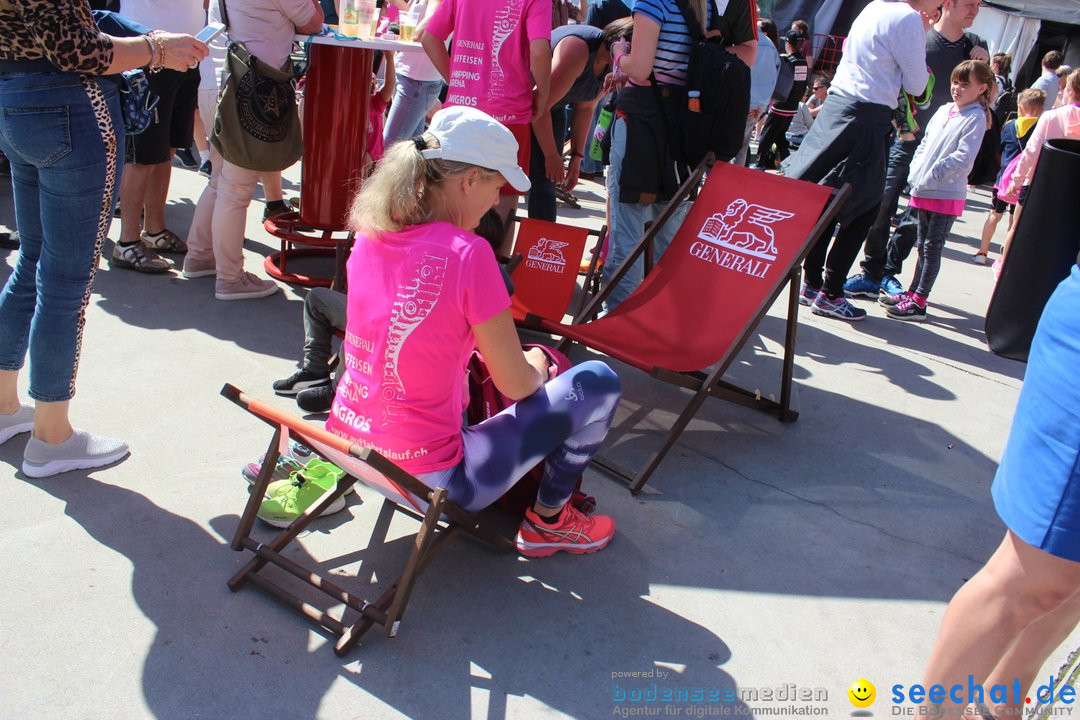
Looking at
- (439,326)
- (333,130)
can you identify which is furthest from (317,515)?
(333,130)

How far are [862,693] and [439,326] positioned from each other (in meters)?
1.46

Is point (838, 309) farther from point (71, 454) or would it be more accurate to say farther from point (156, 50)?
point (71, 454)

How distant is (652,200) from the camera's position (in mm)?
4379

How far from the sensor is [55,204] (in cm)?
255

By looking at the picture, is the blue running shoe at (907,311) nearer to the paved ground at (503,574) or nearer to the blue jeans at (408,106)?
the paved ground at (503,574)

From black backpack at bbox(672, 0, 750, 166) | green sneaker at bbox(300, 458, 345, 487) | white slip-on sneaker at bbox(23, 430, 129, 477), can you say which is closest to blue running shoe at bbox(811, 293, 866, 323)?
black backpack at bbox(672, 0, 750, 166)

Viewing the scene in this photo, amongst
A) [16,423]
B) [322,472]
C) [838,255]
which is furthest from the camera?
[838,255]

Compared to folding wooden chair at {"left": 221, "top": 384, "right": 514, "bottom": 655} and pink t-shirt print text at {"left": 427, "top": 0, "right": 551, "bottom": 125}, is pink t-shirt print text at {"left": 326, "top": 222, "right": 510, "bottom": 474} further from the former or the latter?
pink t-shirt print text at {"left": 427, "top": 0, "right": 551, "bottom": 125}

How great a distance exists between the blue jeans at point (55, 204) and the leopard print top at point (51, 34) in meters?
0.08

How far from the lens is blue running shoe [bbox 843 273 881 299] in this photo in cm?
598

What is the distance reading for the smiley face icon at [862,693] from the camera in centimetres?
233

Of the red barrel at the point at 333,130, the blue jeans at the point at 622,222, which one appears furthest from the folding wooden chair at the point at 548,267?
the red barrel at the point at 333,130

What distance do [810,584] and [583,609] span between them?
29.6 inches

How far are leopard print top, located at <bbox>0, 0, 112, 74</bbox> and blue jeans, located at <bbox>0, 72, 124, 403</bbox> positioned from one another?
8 cm
